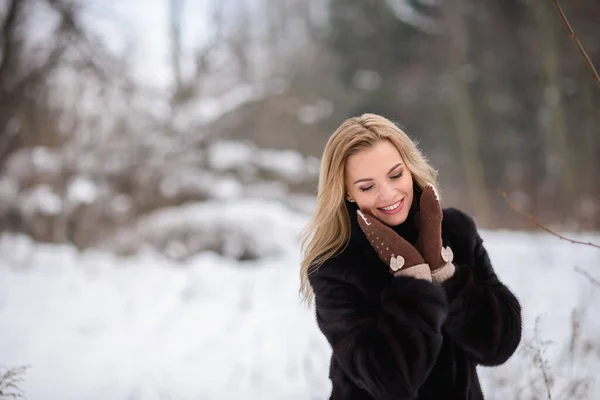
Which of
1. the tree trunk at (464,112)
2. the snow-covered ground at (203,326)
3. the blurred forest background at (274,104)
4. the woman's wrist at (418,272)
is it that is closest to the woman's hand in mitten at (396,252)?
the woman's wrist at (418,272)

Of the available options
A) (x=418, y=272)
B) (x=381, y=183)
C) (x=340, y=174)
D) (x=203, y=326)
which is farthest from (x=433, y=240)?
(x=203, y=326)

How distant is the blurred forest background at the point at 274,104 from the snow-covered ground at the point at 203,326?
4.87 ft

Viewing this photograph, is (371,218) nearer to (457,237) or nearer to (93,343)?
(457,237)

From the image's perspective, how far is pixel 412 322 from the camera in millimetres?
1352

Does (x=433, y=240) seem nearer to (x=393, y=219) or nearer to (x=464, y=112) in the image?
(x=393, y=219)

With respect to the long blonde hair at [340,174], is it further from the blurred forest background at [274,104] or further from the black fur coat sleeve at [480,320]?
the blurred forest background at [274,104]

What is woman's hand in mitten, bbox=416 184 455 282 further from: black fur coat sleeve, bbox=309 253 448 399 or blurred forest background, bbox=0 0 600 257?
blurred forest background, bbox=0 0 600 257

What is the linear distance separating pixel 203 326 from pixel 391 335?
3.27 meters

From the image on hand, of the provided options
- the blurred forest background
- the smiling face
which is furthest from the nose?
the blurred forest background

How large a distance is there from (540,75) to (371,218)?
14946mm

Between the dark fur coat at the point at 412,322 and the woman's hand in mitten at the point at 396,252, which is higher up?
the woman's hand in mitten at the point at 396,252

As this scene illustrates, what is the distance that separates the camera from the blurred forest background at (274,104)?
6.64 meters

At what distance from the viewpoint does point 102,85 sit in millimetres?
6535

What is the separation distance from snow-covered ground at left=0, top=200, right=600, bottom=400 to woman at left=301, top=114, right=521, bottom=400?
1.95ft
